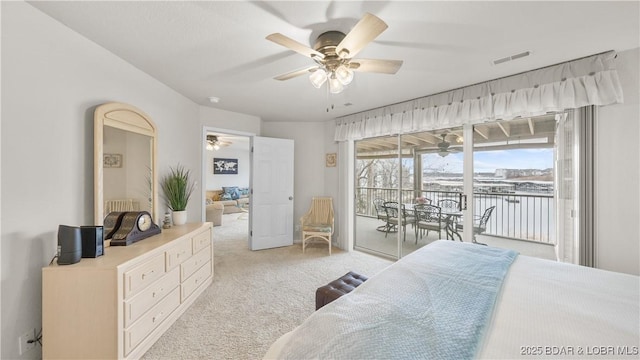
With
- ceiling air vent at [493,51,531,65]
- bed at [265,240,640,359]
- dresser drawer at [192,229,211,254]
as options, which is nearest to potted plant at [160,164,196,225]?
dresser drawer at [192,229,211,254]

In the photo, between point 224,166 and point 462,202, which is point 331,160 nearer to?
point 462,202

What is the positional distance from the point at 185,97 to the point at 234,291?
8.65ft

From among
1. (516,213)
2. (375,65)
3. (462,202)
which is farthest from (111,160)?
(516,213)

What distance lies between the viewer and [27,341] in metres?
1.48

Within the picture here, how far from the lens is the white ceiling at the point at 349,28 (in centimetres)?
150

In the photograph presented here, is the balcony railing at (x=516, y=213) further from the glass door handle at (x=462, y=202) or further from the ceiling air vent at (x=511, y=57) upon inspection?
the ceiling air vent at (x=511, y=57)

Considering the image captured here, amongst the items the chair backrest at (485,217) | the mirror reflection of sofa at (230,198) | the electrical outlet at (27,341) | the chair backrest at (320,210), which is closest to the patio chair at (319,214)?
the chair backrest at (320,210)

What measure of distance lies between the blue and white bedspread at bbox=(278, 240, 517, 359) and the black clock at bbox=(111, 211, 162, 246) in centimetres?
179

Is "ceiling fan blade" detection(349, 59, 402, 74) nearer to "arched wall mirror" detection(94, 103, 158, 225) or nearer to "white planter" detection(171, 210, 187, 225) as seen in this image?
"arched wall mirror" detection(94, 103, 158, 225)

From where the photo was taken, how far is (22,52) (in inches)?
56.7

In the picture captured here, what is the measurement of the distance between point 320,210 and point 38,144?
140 inches

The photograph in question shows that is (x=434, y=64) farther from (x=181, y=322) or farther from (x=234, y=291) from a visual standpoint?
→ (x=181, y=322)

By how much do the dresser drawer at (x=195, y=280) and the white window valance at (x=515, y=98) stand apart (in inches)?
120

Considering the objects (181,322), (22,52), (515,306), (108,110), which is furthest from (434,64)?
(181,322)
